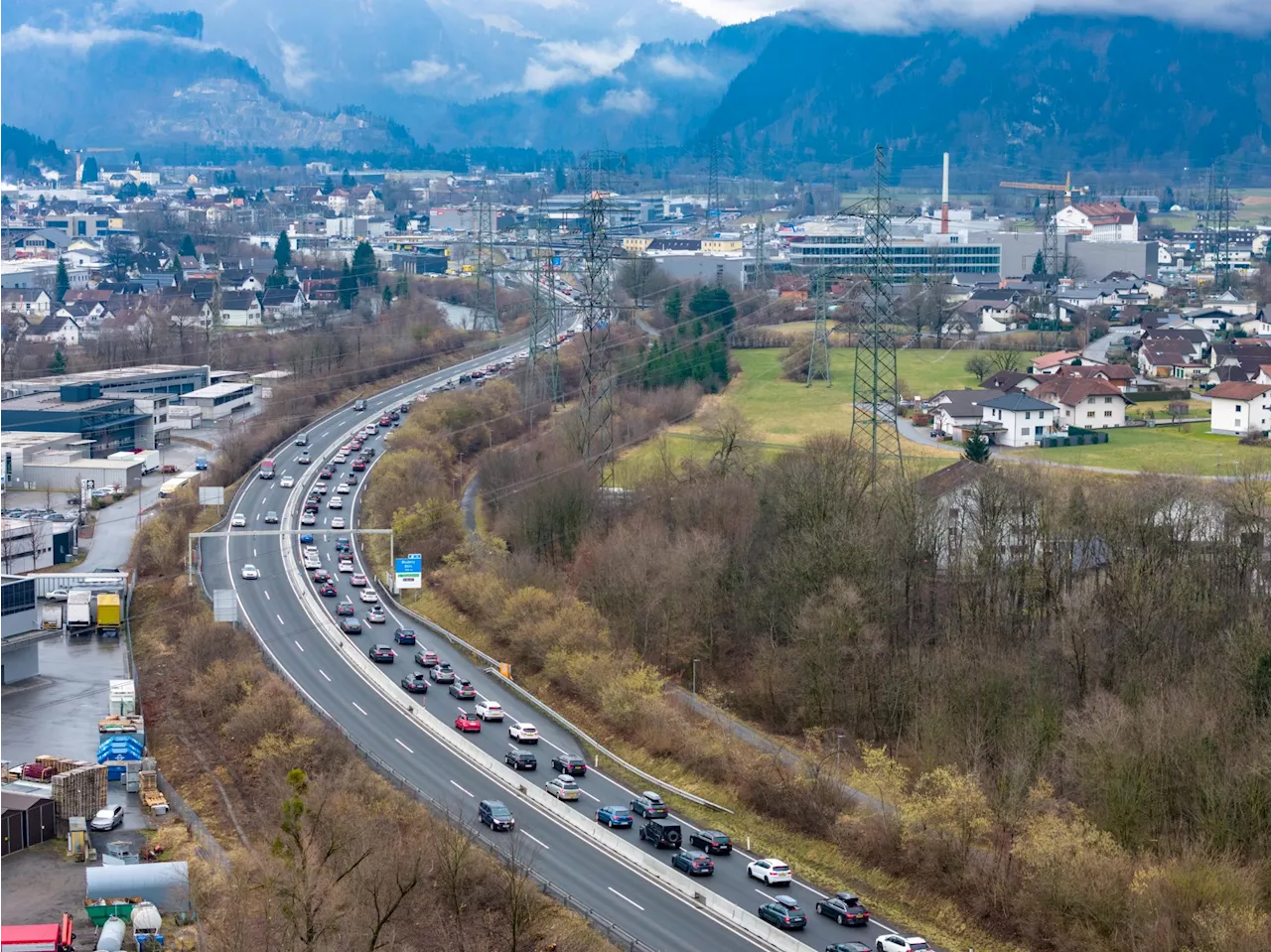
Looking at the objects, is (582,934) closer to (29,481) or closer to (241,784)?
(241,784)

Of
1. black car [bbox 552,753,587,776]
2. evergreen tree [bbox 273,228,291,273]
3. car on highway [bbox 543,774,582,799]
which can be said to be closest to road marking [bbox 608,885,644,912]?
car on highway [bbox 543,774,582,799]

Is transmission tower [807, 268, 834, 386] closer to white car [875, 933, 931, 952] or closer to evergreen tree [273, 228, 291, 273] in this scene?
white car [875, 933, 931, 952]

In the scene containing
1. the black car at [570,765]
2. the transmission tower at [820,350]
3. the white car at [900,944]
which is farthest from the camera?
the transmission tower at [820,350]

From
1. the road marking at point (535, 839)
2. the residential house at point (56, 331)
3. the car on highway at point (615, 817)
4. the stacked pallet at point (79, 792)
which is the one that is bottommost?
the stacked pallet at point (79, 792)

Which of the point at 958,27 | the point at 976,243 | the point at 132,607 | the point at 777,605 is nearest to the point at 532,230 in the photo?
the point at 976,243

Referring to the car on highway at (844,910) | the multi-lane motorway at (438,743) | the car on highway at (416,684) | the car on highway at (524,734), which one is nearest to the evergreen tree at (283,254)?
the multi-lane motorway at (438,743)

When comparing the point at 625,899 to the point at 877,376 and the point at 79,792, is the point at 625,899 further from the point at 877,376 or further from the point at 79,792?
the point at 877,376

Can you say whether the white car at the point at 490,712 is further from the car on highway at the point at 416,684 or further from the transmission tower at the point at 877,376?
the transmission tower at the point at 877,376
